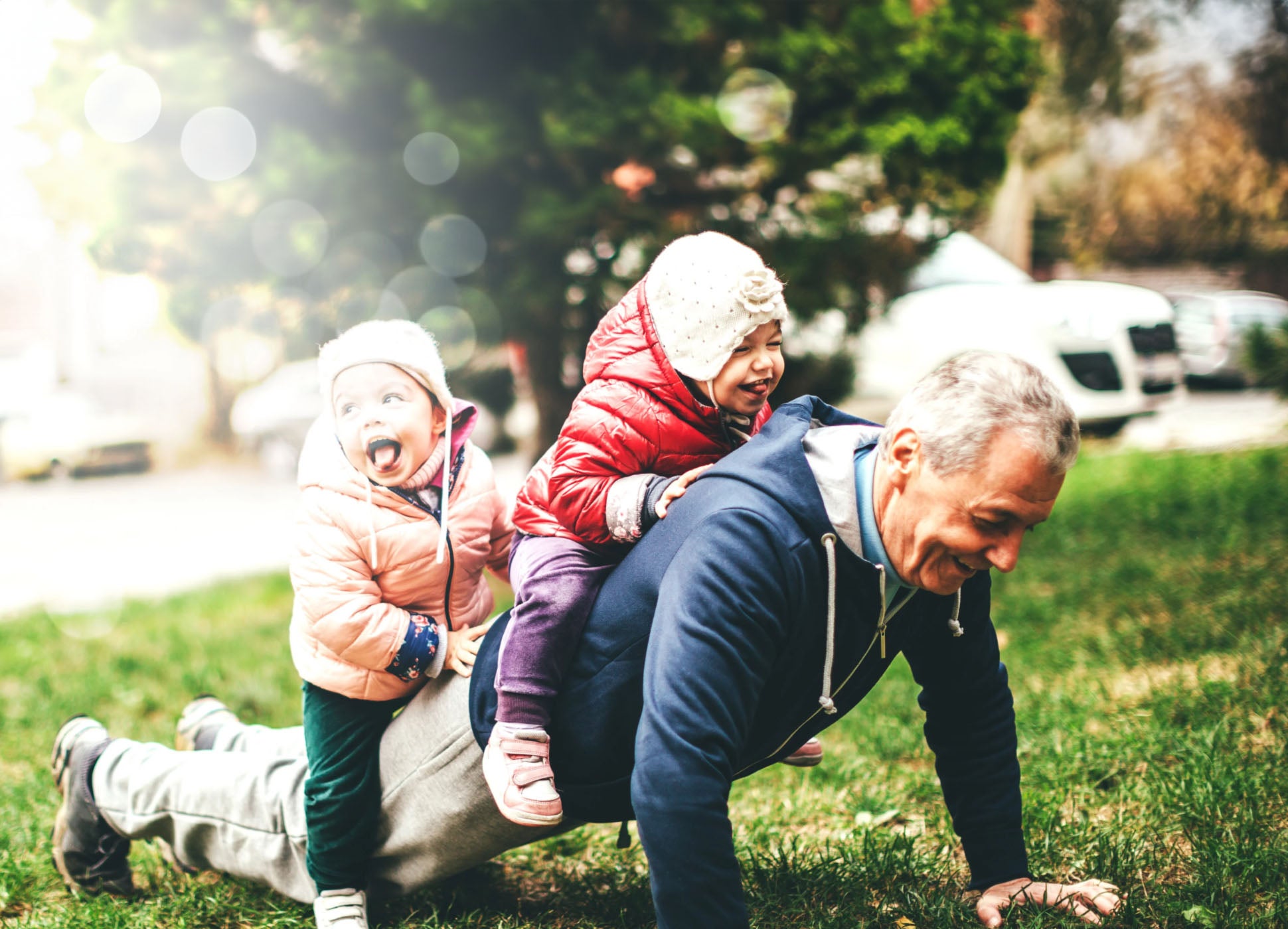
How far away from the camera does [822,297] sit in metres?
5.57

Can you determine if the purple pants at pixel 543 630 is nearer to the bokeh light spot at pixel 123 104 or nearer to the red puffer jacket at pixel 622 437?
the red puffer jacket at pixel 622 437

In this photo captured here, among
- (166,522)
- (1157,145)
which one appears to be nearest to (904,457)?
(166,522)

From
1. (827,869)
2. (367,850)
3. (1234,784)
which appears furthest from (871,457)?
(1234,784)

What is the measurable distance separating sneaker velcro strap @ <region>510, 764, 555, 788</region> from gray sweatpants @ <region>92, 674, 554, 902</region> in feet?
0.64

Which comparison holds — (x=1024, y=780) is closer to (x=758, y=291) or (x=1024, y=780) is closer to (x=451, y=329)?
(x=758, y=291)

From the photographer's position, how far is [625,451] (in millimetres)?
2135

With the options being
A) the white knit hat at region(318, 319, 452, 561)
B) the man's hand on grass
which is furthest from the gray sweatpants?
the man's hand on grass

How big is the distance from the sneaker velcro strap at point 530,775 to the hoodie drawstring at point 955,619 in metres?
0.84

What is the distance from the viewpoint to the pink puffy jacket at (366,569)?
2264mm

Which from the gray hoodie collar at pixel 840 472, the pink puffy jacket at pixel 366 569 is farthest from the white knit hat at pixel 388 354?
the gray hoodie collar at pixel 840 472

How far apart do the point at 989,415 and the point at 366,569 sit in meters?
1.30

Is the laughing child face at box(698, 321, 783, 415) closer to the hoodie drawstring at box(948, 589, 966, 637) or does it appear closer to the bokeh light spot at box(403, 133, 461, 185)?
the hoodie drawstring at box(948, 589, 966, 637)

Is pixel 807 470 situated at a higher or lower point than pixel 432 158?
lower

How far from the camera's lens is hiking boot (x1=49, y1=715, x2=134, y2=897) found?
282 centimetres
